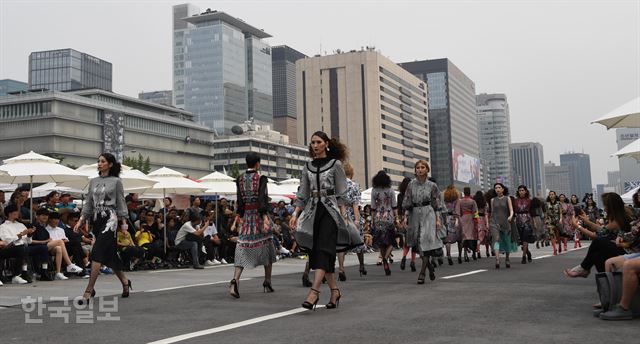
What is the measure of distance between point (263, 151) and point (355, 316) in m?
134

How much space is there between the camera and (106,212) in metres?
8.61

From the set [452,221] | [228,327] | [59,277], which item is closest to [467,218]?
[452,221]

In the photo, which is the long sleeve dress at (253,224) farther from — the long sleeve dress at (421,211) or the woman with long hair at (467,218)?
the woman with long hair at (467,218)

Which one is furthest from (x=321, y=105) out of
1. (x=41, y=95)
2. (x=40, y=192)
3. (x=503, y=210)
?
(x=503, y=210)

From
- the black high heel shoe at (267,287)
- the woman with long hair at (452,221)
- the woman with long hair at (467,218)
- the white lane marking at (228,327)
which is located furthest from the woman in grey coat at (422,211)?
the woman with long hair at (452,221)

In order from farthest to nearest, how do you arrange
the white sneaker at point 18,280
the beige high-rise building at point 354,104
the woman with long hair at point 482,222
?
the beige high-rise building at point 354,104 → the woman with long hair at point 482,222 → the white sneaker at point 18,280

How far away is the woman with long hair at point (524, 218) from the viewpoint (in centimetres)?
1479

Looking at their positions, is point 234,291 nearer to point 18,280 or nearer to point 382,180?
point 382,180

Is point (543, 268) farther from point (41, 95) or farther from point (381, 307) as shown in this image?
point (41, 95)

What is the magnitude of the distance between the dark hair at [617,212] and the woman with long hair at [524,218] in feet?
25.3

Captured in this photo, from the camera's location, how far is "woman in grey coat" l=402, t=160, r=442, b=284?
10625 mm

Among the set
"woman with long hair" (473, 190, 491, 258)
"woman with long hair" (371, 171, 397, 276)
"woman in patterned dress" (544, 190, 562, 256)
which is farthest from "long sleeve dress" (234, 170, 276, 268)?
"woman in patterned dress" (544, 190, 562, 256)

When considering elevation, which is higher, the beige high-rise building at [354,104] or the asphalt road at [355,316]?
the beige high-rise building at [354,104]

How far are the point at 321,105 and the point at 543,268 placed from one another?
146832 millimetres
